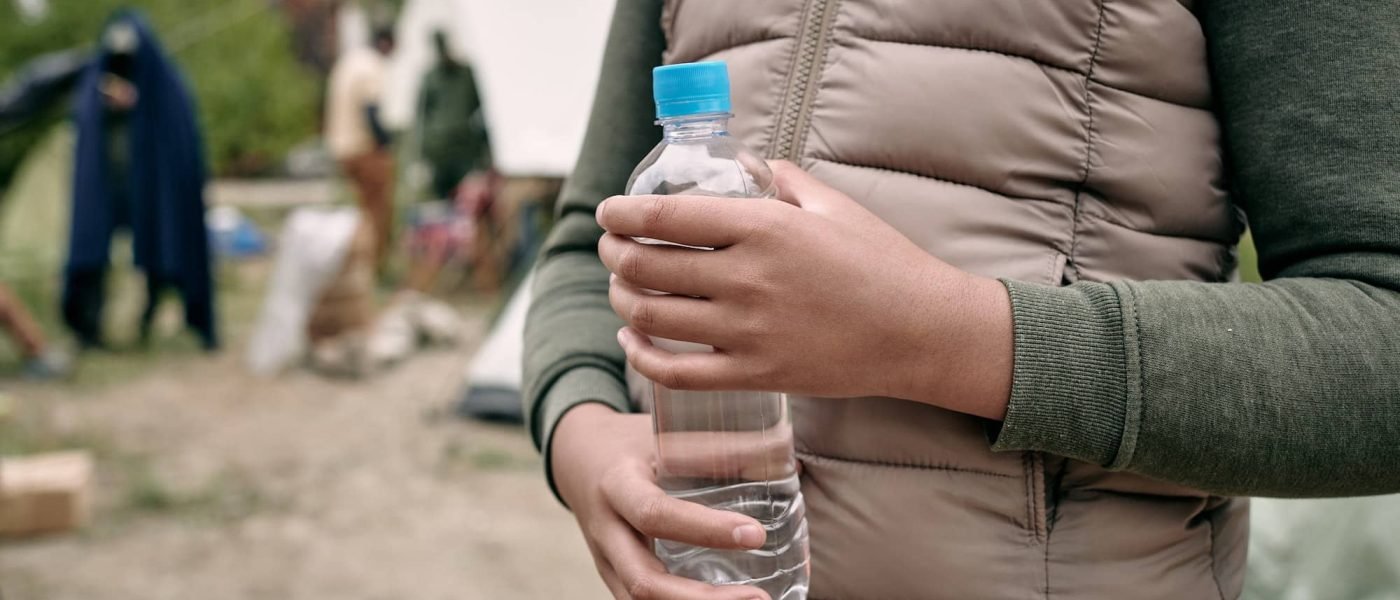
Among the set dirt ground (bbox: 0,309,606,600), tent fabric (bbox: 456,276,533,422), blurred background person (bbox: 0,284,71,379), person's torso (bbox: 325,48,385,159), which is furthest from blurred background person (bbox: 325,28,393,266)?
tent fabric (bbox: 456,276,533,422)

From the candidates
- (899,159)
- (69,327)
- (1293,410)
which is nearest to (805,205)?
(899,159)

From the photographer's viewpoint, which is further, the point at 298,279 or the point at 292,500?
the point at 298,279

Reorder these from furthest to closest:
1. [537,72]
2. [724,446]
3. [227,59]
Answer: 1. [227,59]
2. [537,72]
3. [724,446]

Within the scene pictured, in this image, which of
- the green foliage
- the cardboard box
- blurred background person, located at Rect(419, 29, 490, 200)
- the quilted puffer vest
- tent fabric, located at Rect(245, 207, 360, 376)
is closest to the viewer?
the quilted puffer vest

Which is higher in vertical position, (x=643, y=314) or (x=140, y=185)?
(x=643, y=314)

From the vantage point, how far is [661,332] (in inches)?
27.6

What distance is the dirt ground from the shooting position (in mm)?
3449

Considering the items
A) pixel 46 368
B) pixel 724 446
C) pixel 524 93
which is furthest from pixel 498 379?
pixel 724 446

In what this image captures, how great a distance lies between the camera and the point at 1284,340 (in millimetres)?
696

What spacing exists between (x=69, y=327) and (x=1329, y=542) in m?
6.75

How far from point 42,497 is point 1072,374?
4.05 m

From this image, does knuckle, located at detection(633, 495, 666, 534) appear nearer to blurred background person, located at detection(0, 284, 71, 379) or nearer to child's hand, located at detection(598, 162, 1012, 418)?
child's hand, located at detection(598, 162, 1012, 418)

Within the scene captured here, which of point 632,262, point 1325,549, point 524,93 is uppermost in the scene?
point 632,262

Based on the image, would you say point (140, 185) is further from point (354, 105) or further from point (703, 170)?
point (703, 170)
